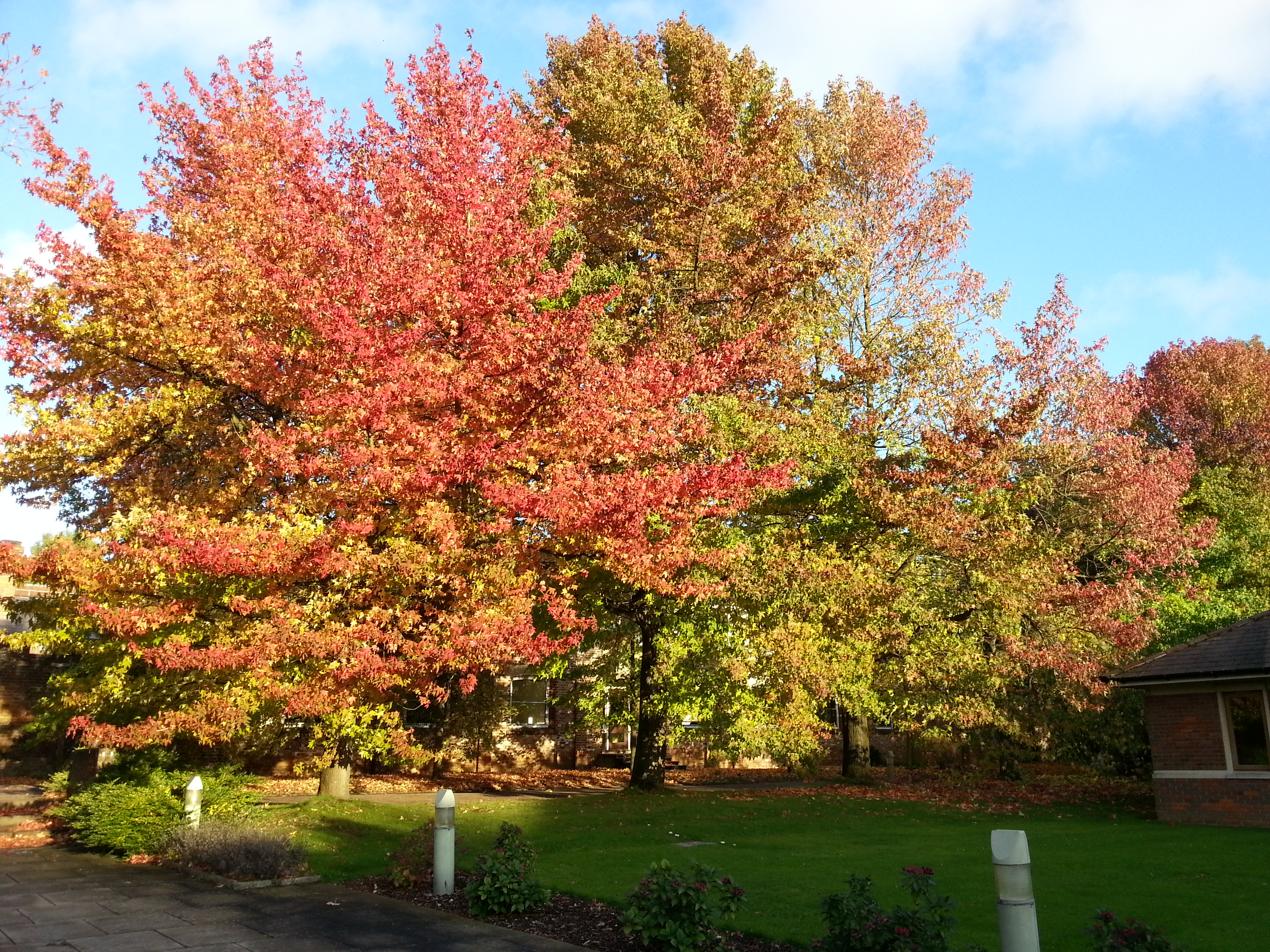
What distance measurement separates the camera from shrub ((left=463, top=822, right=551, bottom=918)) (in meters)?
9.30

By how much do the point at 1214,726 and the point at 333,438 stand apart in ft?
53.6

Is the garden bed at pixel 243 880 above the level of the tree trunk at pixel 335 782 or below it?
below

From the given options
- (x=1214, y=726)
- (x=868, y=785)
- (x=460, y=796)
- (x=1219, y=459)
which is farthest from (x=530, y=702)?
(x=1219, y=459)

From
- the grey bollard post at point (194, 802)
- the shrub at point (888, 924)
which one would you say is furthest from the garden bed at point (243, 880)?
the shrub at point (888, 924)

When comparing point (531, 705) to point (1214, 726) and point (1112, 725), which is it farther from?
point (1214, 726)

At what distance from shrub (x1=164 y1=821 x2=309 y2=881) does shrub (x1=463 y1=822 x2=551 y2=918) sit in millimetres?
2977

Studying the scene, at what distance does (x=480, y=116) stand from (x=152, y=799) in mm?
11718

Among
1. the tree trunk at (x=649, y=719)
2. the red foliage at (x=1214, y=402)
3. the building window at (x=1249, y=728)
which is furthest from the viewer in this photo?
the red foliage at (x=1214, y=402)

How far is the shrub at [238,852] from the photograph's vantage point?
11297mm

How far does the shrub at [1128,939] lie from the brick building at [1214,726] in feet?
41.4

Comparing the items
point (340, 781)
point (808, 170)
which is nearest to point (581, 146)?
point (808, 170)

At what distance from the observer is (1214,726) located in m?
17.4

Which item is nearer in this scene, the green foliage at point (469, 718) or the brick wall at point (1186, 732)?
the brick wall at point (1186, 732)

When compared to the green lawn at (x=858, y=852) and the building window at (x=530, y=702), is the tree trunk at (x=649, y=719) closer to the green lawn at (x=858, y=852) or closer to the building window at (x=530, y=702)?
the green lawn at (x=858, y=852)
